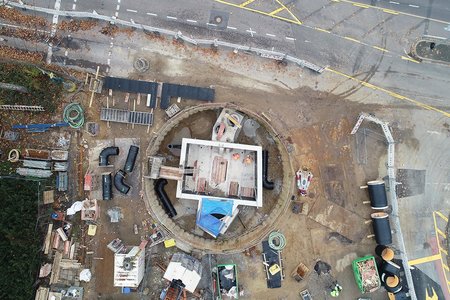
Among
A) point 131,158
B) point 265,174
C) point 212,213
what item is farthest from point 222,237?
point 131,158

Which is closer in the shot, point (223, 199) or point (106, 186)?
point (106, 186)

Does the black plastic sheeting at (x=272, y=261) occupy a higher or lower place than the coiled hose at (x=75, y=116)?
lower

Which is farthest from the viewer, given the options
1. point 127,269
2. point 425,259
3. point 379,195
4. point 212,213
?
point 212,213

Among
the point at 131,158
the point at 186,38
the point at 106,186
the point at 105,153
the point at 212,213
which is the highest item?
the point at 186,38

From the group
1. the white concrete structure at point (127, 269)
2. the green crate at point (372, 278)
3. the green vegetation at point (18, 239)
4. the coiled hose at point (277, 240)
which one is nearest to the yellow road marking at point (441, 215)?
the green crate at point (372, 278)

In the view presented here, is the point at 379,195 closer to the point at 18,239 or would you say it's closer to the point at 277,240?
the point at 277,240

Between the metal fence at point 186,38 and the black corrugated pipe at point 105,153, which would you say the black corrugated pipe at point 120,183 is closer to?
the black corrugated pipe at point 105,153

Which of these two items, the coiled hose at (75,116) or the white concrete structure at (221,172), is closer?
the coiled hose at (75,116)

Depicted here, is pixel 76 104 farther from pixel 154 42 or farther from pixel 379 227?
pixel 379 227
